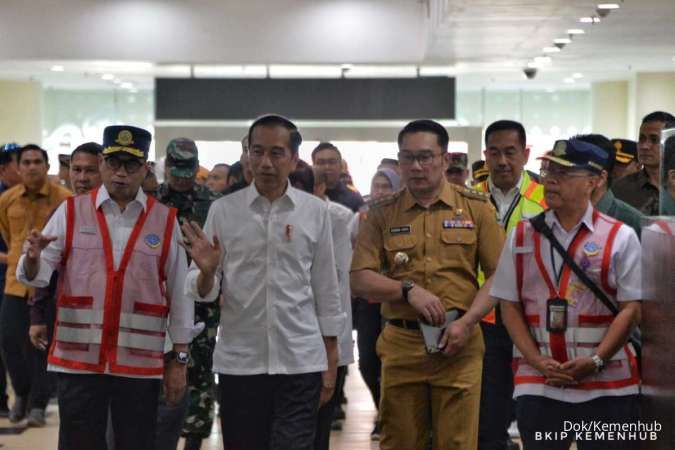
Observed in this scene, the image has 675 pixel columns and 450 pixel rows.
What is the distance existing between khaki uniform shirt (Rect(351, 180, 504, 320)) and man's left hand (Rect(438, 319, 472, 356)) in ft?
0.51

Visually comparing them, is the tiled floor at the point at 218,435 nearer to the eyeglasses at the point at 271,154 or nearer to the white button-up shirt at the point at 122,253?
the white button-up shirt at the point at 122,253

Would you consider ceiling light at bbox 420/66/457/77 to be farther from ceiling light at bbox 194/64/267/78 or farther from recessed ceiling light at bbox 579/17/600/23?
recessed ceiling light at bbox 579/17/600/23

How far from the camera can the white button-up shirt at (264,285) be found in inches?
200

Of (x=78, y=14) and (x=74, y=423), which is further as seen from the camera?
(x=78, y=14)

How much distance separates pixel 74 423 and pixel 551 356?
6.08ft

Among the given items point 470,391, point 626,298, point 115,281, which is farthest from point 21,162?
point 626,298

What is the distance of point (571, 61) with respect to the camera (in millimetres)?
19297

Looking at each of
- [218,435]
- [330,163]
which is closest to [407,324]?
[218,435]

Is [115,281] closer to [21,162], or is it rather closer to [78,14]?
[21,162]

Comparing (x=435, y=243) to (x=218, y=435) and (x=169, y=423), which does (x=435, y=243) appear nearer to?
(x=169, y=423)

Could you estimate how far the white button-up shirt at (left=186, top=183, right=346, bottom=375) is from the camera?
507 centimetres

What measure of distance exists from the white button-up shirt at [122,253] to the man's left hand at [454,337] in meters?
1.07

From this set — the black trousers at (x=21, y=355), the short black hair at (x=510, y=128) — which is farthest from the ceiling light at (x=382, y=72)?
the short black hair at (x=510, y=128)

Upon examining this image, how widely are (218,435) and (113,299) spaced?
386 centimetres
